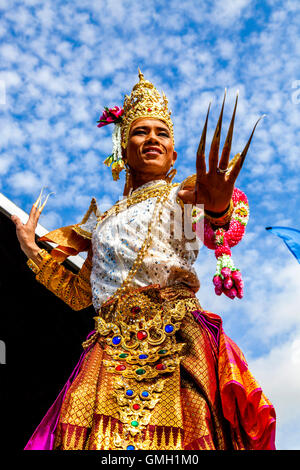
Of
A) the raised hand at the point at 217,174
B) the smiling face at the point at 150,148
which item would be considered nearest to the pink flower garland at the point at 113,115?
the smiling face at the point at 150,148

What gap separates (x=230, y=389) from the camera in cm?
313

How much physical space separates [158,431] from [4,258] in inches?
130

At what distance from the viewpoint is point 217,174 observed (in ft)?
10.1

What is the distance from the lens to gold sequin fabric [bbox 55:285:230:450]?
2.98 m

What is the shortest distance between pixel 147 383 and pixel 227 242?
3.49ft

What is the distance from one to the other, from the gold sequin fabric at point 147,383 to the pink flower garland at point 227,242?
0.32 metres

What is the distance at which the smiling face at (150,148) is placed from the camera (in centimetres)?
418

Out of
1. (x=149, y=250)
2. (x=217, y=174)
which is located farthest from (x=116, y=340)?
(x=217, y=174)

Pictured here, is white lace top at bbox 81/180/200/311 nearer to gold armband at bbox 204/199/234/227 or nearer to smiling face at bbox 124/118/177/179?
smiling face at bbox 124/118/177/179

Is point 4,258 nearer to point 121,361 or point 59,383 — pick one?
point 59,383

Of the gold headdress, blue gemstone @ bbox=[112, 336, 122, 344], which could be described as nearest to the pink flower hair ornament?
the gold headdress

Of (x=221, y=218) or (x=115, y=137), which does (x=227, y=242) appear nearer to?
(x=221, y=218)

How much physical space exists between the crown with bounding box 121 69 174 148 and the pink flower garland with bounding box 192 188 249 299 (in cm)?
99
